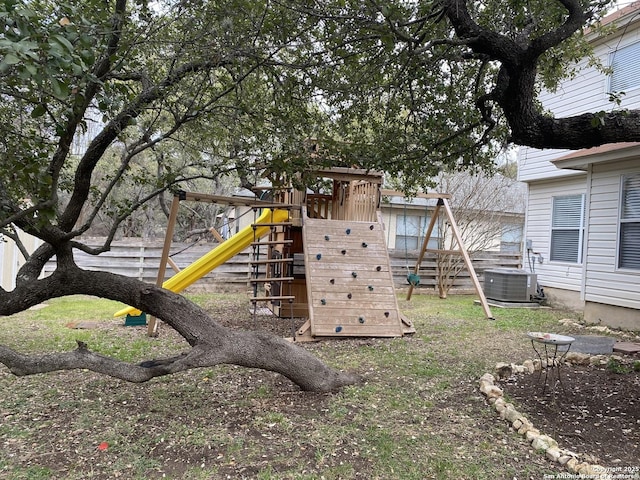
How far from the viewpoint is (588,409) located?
402 cm

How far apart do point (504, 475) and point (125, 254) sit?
35.2ft

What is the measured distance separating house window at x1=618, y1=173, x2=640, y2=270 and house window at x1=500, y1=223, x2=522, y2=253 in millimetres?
9628

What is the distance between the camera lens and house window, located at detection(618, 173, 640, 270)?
24.9 ft

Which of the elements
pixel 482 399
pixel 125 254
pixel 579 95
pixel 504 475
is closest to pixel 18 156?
pixel 504 475

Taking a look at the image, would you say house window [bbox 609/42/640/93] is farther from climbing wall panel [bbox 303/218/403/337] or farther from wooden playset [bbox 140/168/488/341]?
climbing wall panel [bbox 303/218/403/337]

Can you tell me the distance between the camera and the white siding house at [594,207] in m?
7.70

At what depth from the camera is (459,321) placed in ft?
27.8

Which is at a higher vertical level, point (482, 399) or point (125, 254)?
point (125, 254)

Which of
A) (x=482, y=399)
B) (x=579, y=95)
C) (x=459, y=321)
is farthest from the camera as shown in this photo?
(x=579, y=95)

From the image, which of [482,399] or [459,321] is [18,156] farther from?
[459,321]

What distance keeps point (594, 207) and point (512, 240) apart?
31.5 ft

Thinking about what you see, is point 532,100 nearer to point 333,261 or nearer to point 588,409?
point 588,409

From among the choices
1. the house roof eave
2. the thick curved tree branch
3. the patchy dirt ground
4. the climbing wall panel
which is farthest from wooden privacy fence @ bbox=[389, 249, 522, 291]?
the thick curved tree branch

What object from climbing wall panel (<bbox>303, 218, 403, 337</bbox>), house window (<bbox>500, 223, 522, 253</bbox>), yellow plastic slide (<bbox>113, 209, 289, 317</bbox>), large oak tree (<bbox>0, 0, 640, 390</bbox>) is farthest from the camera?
house window (<bbox>500, 223, 522, 253</bbox>)
